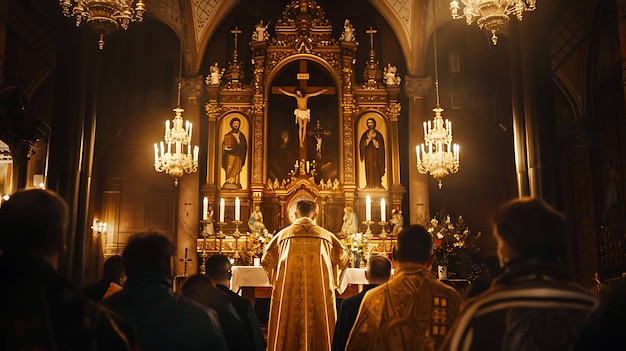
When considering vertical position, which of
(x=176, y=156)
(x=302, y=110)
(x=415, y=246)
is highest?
(x=302, y=110)

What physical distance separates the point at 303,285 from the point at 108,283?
10.3ft

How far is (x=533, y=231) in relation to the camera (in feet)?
8.23

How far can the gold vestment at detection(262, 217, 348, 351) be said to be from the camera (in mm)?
7582

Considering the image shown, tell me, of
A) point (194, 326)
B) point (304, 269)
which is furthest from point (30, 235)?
point (304, 269)

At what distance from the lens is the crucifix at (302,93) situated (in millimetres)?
14055

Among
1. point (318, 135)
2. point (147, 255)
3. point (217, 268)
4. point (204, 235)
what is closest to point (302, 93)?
point (318, 135)

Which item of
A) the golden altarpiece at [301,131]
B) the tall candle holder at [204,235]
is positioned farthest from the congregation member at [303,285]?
the golden altarpiece at [301,131]

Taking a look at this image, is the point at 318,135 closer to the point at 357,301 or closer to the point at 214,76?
the point at 214,76

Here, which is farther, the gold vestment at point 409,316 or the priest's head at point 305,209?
the priest's head at point 305,209

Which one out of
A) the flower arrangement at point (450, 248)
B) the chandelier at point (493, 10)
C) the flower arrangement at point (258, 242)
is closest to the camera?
the chandelier at point (493, 10)

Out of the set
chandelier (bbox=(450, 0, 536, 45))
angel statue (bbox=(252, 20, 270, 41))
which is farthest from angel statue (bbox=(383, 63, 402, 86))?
chandelier (bbox=(450, 0, 536, 45))

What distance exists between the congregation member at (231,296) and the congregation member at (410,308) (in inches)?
49.9

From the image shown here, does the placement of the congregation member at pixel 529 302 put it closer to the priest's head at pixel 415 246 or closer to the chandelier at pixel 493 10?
the priest's head at pixel 415 246

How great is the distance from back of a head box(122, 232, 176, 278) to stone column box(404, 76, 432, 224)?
11.1 m
